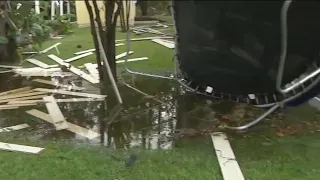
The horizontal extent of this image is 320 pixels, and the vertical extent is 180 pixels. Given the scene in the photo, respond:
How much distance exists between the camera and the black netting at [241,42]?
2096 millimetres

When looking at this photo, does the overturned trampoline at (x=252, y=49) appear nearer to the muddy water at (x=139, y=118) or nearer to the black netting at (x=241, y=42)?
the black netting at (x=241, y=42)

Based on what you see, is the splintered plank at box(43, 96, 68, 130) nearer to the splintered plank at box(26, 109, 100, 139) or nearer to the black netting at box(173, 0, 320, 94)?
the splintered plank at box(26, 109, 100, 139)

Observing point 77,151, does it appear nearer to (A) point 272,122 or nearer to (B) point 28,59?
(A) point 272,122

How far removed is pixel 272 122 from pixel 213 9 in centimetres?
119

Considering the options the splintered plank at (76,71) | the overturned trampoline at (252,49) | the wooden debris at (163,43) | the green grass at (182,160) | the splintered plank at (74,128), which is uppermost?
the overturned trampoline at (252,49)

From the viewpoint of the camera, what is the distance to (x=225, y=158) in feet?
8.26

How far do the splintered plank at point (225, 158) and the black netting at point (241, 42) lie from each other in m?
0.33

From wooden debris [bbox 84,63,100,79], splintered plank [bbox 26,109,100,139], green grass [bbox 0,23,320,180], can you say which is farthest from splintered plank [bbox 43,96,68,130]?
wooden debris [bbox 84,63,100,79]

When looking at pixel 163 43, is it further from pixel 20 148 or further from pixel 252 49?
pixel 252 49

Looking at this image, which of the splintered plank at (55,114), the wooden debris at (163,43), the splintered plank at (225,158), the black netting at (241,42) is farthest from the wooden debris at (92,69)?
the black netting at (241,42)

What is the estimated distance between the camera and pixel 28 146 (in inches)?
105

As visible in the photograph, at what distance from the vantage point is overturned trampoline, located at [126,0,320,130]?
6.88 feet

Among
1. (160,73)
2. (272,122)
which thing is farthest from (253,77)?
(160,73)

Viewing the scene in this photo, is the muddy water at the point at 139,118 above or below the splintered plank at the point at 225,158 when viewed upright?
above
